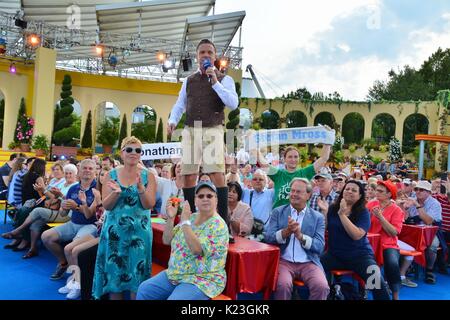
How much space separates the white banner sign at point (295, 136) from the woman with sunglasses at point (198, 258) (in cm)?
134

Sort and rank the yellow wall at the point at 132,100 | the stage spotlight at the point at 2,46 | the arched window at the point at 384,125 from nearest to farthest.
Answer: the stage spotlight at the point at 2,46
the yellow wall at the point at 132,100
the arched window at the point at 384,125

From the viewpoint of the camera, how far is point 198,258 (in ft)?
9.96

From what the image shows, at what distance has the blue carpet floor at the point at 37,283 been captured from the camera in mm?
4312

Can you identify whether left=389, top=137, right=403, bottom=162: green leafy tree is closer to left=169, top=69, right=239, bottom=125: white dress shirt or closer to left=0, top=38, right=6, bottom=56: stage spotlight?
left=0, top=38, right=6, bottom=56: stage spotlight

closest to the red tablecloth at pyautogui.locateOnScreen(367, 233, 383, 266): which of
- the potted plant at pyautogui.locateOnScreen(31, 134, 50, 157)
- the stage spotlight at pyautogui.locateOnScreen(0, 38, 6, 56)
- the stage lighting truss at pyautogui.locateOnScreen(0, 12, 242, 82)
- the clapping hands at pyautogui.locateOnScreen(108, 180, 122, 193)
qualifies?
the clapping hands at pyautogui.locateOnScreen(108, 180, 122, 193)

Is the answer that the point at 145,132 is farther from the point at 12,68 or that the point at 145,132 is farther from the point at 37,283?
the point at 37,283

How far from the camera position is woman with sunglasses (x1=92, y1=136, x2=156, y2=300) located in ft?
11.2

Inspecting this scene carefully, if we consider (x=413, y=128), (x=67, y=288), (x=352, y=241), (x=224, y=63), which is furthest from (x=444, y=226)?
(x=413, y=128)

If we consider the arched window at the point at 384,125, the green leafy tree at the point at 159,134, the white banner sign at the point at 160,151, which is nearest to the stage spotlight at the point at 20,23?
the green leafy tree at the point at 159,134

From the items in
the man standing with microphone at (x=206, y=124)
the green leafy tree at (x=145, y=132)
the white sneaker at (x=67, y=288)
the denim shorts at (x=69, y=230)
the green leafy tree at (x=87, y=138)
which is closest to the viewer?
the man standing with microphone at (x=206, y=124)

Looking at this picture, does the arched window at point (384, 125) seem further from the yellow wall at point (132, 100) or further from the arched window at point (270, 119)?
the arched window at point (270, 119)

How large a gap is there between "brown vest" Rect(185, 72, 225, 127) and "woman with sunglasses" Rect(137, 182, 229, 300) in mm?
551
